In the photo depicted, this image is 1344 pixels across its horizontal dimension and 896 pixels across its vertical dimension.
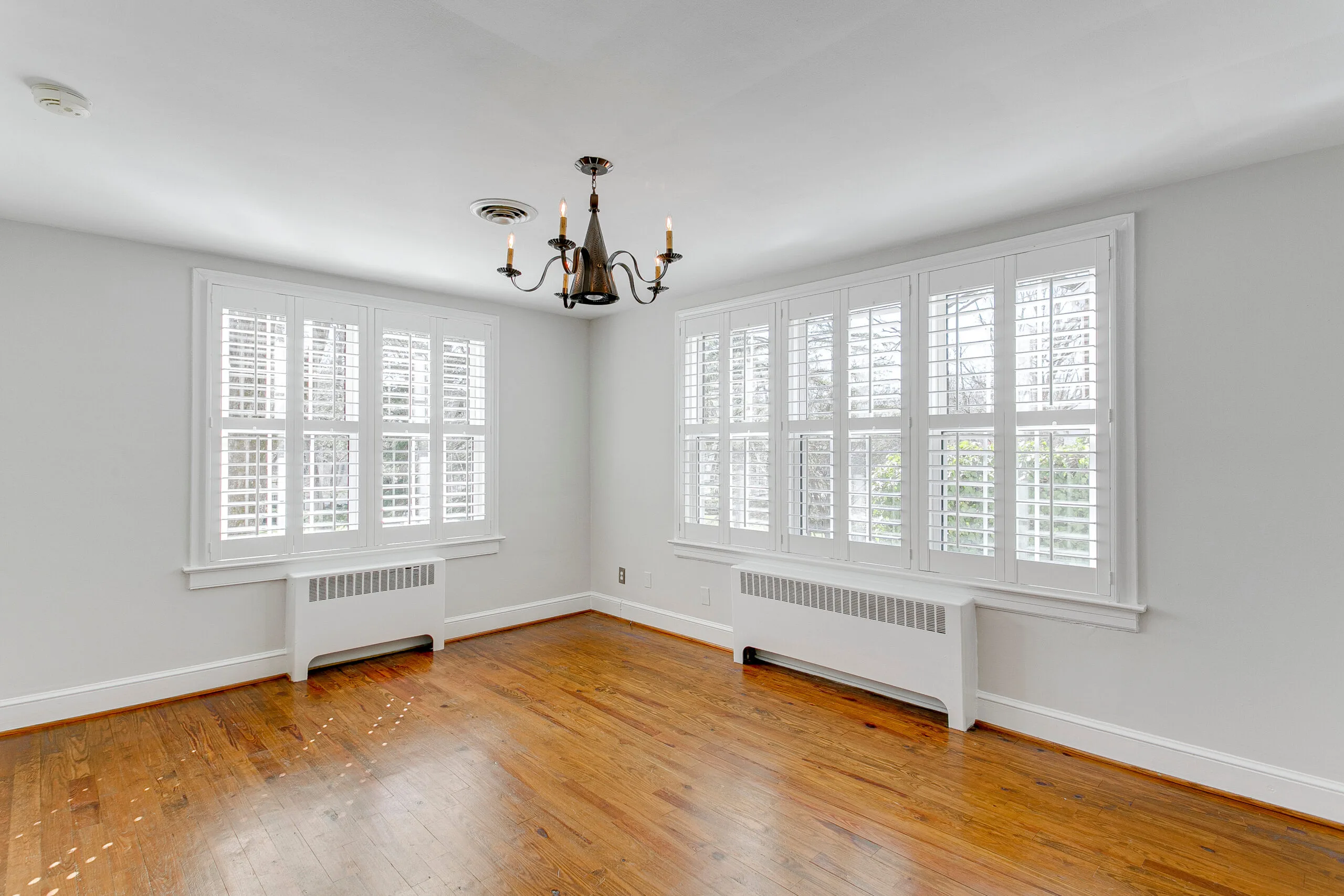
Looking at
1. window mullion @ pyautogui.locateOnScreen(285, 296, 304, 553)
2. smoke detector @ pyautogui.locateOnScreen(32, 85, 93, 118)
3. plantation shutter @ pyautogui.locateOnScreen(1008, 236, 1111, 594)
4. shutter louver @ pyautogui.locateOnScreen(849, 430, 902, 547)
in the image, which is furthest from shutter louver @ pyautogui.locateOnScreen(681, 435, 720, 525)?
smoke detector @ pyautogui.locateOnScreen(32, 85, 93, 118)

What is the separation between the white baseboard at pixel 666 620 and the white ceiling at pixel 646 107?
276cm

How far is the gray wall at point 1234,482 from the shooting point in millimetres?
2482

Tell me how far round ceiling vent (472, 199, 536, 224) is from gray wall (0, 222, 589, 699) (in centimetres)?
181

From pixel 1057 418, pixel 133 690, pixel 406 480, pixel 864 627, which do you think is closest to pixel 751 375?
pixel 864 627

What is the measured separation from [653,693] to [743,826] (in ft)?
4.52

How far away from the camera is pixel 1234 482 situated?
266 centimetres

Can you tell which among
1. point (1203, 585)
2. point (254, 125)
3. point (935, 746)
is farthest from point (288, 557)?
point (1203, 585)

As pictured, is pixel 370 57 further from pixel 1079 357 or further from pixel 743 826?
pixel 1079 357

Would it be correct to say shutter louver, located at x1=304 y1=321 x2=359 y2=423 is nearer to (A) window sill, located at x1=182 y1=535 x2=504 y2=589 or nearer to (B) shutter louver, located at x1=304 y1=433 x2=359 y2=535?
(B) shutter louver, located at x1=304 y1=433 x2=359 y2=535

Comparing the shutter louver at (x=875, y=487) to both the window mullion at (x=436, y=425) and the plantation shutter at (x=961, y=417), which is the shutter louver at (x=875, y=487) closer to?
the plantation shutter at (x=961, y=417)

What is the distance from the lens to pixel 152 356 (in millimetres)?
3615

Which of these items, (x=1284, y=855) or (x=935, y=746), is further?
(x=935, y=746)

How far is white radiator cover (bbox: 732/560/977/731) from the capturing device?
128 inches

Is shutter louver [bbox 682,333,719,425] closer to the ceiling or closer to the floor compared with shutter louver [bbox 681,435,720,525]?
closer to the ceiling
